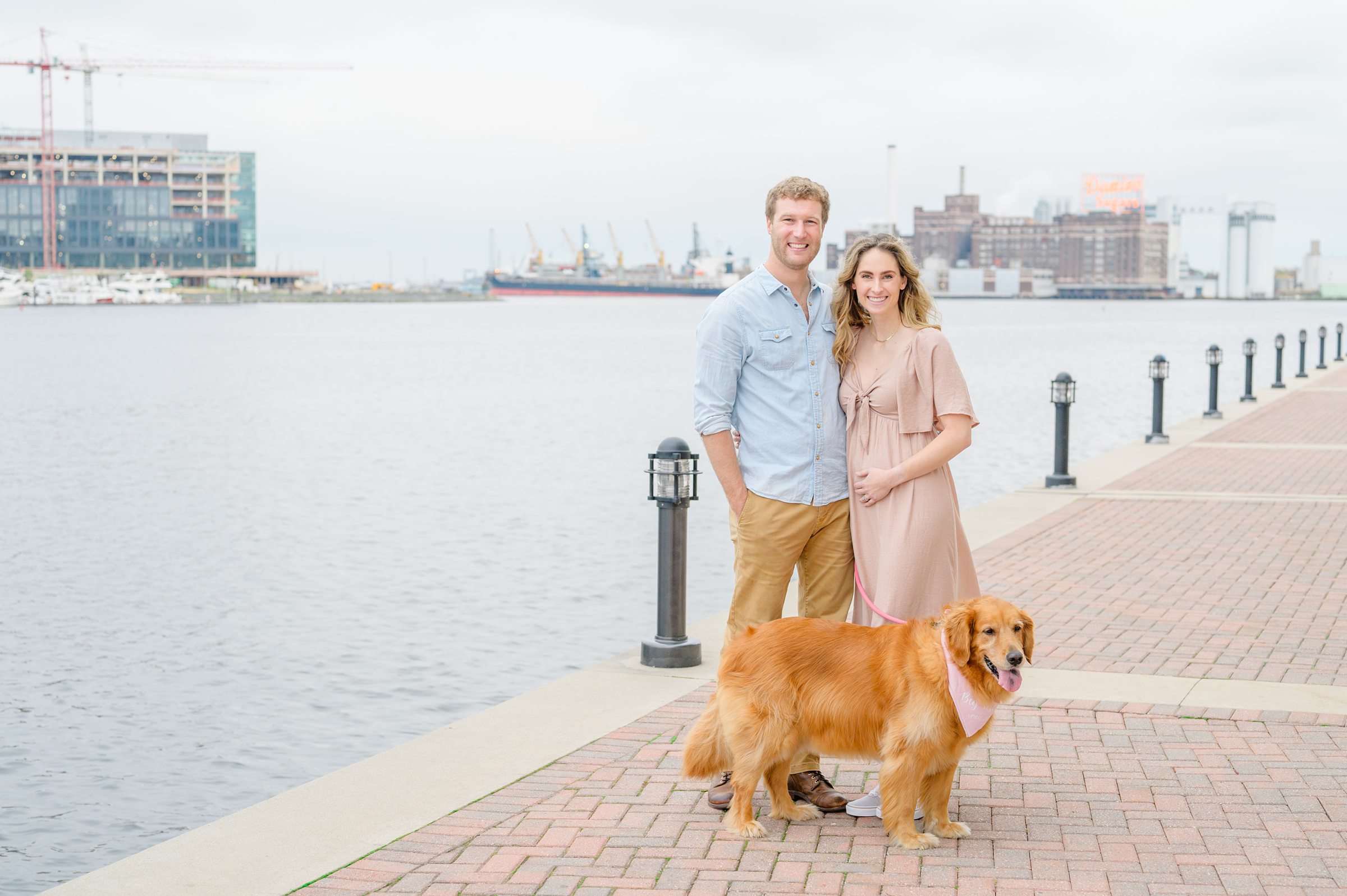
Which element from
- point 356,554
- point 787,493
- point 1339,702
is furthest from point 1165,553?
point 356,554

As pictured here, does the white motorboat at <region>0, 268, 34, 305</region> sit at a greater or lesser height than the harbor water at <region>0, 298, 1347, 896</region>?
greater

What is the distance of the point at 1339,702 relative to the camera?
6.33 m

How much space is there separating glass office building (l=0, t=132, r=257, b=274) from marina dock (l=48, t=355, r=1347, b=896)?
7140 inches

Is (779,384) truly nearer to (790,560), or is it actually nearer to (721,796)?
(790,560)

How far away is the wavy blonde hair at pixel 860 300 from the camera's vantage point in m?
4.76

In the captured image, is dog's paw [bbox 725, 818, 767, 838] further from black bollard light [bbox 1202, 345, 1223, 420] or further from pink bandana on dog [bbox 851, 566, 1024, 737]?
black bollard light [bbox 1202, 345, 1223, 420]

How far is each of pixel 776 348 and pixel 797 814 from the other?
161 centimetres

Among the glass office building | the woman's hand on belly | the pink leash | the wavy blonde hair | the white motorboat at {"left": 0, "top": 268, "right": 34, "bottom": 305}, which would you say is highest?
the glass office building

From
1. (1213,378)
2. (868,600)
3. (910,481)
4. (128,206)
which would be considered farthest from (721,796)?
(128,206)

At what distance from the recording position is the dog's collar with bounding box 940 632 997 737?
432 centimetres

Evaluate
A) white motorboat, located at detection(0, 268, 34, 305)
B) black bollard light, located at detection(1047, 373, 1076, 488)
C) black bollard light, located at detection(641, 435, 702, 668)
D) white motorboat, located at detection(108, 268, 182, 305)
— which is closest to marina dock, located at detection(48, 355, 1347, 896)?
black bollard light, located at detection(641, 435, 702, 668)

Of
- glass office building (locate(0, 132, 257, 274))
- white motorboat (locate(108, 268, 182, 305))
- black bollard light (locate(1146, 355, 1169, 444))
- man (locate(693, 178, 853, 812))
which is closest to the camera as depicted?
man (locate(693, 178, 853, 812))

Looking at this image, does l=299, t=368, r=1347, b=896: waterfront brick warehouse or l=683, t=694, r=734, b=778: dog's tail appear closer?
l=299, t=368, r=1347, b=896: waterfront brick warehouse

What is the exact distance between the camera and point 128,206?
17500 centimetres
